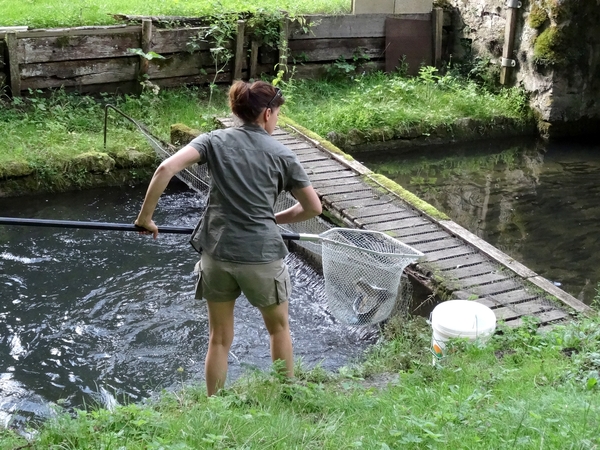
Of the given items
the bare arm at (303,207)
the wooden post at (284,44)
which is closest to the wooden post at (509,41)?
the wooden post at (284,44)

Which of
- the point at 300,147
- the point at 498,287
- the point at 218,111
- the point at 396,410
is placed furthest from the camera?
the point at 218,111

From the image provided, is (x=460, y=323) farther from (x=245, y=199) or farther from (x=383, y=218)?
(x=383, y=218)

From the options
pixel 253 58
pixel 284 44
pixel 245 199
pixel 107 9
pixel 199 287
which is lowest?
pixel 199 287

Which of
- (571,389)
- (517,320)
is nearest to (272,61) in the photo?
(517,320)

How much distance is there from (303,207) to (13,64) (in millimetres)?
6692

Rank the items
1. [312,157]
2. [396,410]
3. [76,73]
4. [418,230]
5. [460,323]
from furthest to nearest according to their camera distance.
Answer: [76,73], [312,157], [418,230], [460,323], [396,410]

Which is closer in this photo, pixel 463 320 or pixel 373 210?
pixel 463 320

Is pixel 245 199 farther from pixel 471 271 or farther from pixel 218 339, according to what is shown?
pixel 471 271

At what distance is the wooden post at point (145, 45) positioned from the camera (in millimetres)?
10430

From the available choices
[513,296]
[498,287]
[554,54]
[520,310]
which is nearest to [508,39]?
[554,54]

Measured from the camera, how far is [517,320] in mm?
5867

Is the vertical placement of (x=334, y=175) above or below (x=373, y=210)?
above

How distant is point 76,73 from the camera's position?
10297 millimetres

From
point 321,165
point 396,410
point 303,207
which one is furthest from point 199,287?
point 321,165
